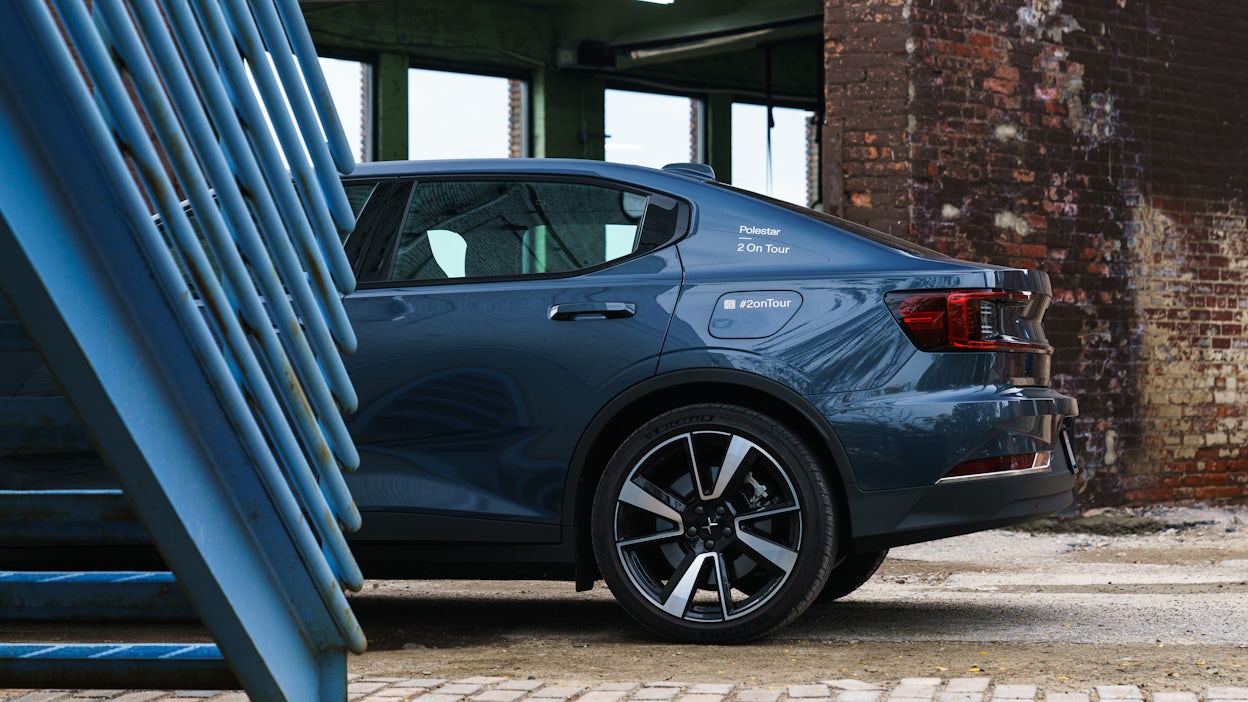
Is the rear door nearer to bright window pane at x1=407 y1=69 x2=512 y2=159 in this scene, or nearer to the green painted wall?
the green painted wall

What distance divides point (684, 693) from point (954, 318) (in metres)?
1.72

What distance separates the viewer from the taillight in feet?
16.9

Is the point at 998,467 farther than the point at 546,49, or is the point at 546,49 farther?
the point at 546,49

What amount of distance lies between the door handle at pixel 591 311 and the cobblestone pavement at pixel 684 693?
1396 millimetres

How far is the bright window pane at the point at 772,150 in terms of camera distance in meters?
23.1

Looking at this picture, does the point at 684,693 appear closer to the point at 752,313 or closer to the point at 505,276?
the point at 752,313

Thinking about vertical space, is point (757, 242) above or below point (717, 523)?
above

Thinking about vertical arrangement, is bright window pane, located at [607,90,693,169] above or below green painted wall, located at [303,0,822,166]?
below

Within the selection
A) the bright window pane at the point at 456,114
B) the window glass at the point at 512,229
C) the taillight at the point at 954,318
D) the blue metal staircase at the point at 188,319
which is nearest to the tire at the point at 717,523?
the taillight at the point at 954,318

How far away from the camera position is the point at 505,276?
5.46 metres

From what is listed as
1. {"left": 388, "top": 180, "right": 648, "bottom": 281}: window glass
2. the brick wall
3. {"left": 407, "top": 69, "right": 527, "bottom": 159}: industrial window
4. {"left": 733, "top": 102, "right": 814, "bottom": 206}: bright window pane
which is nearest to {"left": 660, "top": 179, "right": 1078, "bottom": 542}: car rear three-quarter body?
{"left": 388, "top": 180, "right": 648, "bottom": 281}: window glass

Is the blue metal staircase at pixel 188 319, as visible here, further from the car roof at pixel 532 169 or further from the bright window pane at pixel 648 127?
Result: the bright window pane at pixel 648 127

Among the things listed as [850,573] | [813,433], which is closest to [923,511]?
[813,433]

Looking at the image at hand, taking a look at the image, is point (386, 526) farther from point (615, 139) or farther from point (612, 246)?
point (615, 139)
